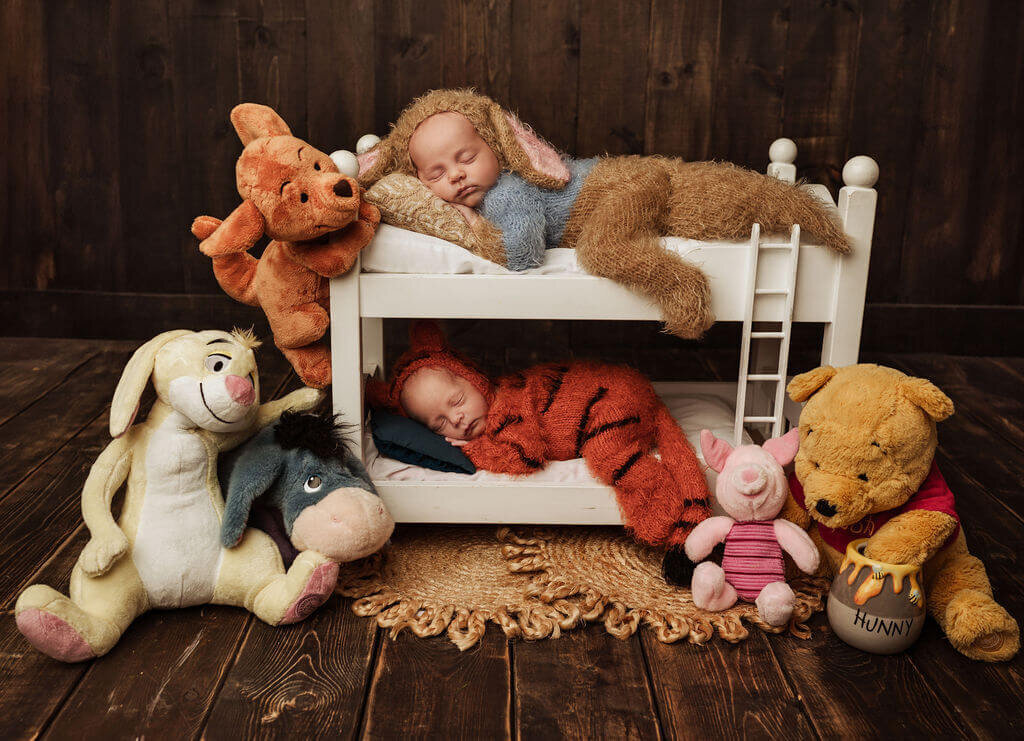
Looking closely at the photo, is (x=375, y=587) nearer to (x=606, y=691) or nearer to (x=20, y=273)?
(x=606, y=691)

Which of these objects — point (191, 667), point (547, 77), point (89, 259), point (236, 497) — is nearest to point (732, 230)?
point (236, 497)

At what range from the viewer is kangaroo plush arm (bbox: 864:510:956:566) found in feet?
4.29

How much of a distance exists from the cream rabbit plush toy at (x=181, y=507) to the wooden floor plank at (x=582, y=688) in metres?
0.32

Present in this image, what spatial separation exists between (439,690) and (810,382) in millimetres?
A: 677

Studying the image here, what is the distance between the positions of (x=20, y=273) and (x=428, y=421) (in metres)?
1.77

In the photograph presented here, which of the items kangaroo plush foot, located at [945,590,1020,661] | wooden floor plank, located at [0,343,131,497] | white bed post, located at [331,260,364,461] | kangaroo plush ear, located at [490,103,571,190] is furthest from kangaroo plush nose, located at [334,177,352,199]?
kangaroo plush foot, located at [945,590,1020,661]

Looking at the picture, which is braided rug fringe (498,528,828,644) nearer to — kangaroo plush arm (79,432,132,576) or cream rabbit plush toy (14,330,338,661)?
cream rabbit plush toy (14,330,338,661)

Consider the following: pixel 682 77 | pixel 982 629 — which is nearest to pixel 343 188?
pixel 982 629

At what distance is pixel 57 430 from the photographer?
2.15 m

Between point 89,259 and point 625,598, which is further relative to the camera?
point 89,259

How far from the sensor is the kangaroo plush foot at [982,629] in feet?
Answer: 4.33

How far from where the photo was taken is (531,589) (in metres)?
1.50

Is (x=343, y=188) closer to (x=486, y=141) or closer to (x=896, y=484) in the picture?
(x=486, y=141)

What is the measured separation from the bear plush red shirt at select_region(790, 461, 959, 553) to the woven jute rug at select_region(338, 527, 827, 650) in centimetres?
10
